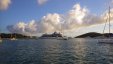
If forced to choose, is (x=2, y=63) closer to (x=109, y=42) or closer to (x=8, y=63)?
(x=8, y=63)

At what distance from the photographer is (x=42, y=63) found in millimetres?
37125

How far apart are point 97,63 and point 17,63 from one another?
1358 centimetres

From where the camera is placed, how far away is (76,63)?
122ft

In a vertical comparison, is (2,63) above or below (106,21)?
below

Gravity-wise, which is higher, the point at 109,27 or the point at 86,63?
the point at 109,27

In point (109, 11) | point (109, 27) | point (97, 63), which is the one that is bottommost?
point (97, 63)

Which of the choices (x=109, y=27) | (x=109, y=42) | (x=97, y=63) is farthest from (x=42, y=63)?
(x=109, y=27)

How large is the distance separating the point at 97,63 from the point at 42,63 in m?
9.38

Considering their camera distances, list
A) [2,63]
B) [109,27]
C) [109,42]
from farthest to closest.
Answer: [109,27] < [109,42] < [2,63]

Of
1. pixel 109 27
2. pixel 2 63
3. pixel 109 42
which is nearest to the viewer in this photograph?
pixel 2 63

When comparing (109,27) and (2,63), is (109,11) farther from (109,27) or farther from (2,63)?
(2,63)

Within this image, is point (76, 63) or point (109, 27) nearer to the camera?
point (76, 63)

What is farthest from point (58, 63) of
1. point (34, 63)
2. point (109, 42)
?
point (109, 42)

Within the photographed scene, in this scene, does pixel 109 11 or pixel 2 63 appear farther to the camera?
pixel 109 11
